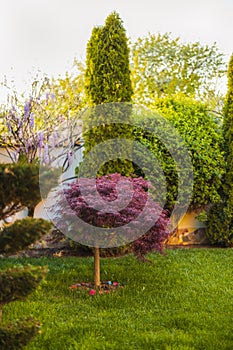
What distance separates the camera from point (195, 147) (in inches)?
324

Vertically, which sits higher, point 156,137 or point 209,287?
point 156,137

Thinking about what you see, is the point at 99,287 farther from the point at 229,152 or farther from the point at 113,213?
the point at 229,152

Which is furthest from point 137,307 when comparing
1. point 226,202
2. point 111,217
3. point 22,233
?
point 226,202

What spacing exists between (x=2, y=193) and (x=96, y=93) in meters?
5.56

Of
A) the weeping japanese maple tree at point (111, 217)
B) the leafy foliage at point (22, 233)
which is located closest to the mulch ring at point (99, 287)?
the weeping japanese maple tree at point (111, 217)

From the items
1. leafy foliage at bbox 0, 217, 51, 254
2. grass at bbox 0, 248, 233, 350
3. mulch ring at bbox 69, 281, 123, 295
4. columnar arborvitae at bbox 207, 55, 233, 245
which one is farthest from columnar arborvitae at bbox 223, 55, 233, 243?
leafy foliage at bbox 0, 217, 51, 254

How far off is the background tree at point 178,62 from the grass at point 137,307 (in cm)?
1615

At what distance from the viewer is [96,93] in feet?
25.2

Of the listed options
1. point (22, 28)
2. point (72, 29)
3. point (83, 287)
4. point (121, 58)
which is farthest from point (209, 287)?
point (72, 29)

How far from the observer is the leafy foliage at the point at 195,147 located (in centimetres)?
801

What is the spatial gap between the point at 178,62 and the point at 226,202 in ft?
50.1

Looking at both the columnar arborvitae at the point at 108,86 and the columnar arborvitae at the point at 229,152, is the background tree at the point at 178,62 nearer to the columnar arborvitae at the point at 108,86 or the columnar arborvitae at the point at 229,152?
the columnar arborvitae at the point at 229,152

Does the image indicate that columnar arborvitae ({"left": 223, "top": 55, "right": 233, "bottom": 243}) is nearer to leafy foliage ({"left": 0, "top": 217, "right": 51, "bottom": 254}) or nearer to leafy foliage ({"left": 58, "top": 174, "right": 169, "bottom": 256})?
leafy foliage ({"left": 58, "top": 174, "right": 169, "bottom": 256})

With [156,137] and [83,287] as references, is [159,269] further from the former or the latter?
[156,137]
